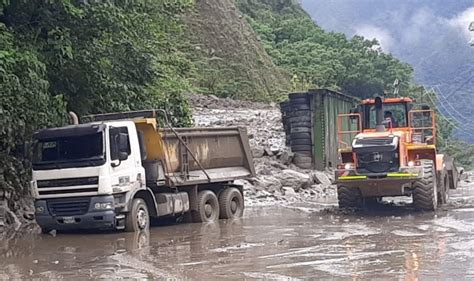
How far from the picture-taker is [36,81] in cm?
1714

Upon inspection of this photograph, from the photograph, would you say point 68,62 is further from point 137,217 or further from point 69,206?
point 137,217

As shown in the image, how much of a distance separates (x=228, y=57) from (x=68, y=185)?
127 feet

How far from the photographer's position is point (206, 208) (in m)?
18.4

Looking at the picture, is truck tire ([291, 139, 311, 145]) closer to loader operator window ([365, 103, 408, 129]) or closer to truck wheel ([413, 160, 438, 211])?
loader operator window ([365, 103, 408, 129])

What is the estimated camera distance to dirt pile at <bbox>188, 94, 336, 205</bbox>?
24.3 metres

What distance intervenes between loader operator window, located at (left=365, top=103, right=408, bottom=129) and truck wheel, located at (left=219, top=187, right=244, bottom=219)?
375 cm

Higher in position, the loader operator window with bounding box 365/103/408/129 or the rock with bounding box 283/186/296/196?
the loader operator window with bounding box 365/103/408/129

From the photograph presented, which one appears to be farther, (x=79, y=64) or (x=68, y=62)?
(x=79, y=64)

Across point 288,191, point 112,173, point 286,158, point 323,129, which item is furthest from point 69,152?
point 323,129

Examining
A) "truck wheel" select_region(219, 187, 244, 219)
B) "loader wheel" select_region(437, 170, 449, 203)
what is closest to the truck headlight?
"truck wheel" select_region(219, 187, 244, 219)

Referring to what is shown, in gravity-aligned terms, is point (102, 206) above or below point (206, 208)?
above

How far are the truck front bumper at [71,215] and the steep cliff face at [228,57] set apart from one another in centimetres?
3226

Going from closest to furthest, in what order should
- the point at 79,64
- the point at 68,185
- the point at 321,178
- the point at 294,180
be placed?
the point at 68,185 < the point at 79,64 < the point at 294,180 < the point at 321,178

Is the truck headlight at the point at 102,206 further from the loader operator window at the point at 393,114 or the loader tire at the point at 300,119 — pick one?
the loader tire at the point at 300,119
